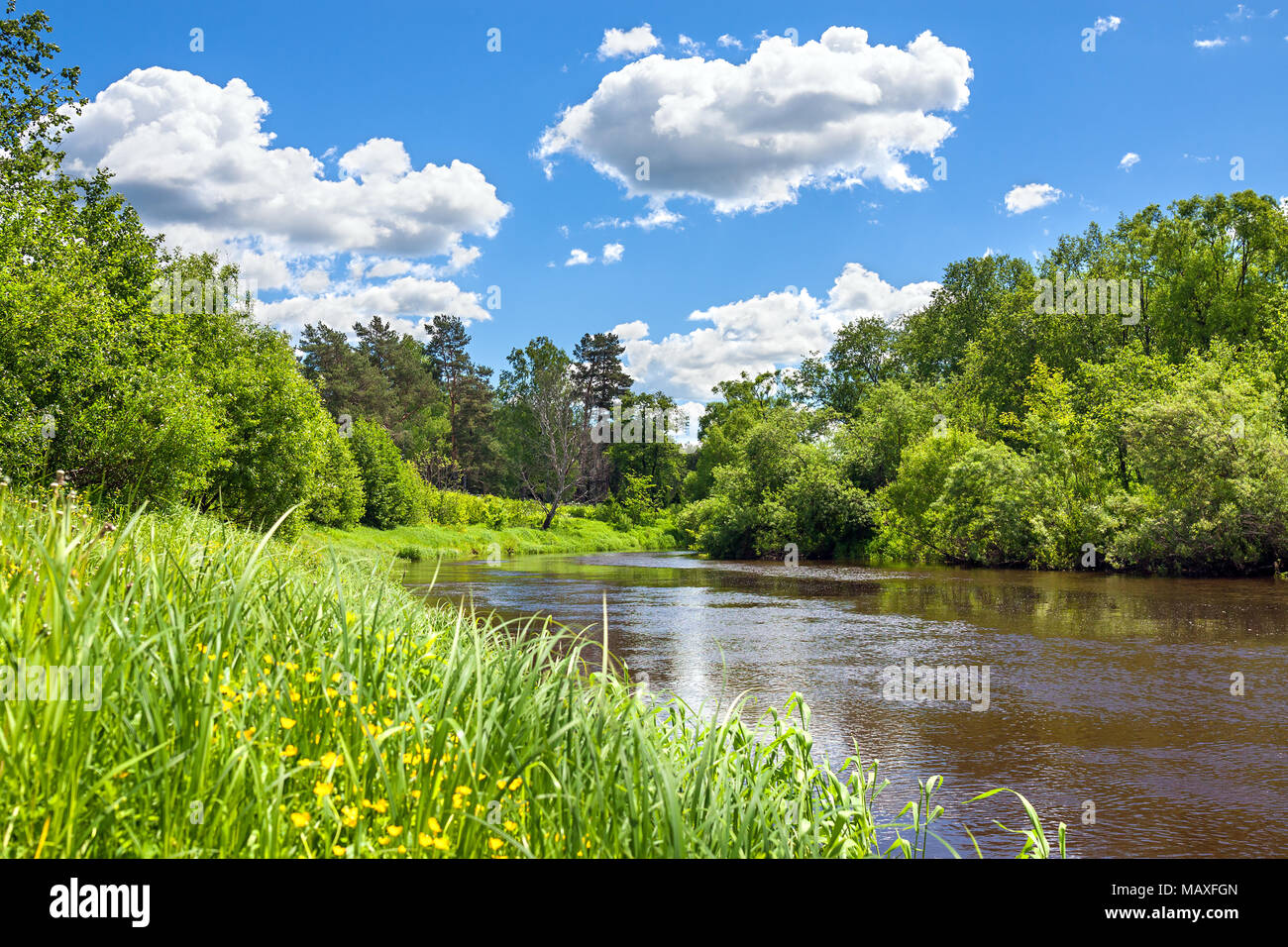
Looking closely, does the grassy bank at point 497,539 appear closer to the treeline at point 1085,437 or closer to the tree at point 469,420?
the treeline at point 1085,437

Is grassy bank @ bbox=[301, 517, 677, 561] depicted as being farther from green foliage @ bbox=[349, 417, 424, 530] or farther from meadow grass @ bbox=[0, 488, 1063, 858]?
meadow grass @ bbox=[0, 488, 1063, 858]

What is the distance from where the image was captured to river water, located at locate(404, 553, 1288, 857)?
6.05 meters

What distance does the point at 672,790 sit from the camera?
287cm

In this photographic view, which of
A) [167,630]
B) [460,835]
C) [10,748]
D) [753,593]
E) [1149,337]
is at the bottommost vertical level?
[753,593]

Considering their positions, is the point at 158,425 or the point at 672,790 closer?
the point at 672,790

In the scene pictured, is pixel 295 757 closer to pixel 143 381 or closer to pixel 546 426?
pixel 143 381

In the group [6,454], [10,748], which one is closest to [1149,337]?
[6,454]

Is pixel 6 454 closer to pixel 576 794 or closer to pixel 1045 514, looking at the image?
pixel 576 794

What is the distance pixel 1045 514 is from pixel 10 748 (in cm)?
3097

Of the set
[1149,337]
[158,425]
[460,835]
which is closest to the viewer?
[460,835]

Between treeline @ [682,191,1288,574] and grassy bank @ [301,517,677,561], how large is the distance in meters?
7.77

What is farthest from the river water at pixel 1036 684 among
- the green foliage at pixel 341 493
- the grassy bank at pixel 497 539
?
the grassy bank at pixel 497 539

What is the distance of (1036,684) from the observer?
10398 millimetres

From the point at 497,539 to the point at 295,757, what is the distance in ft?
156
